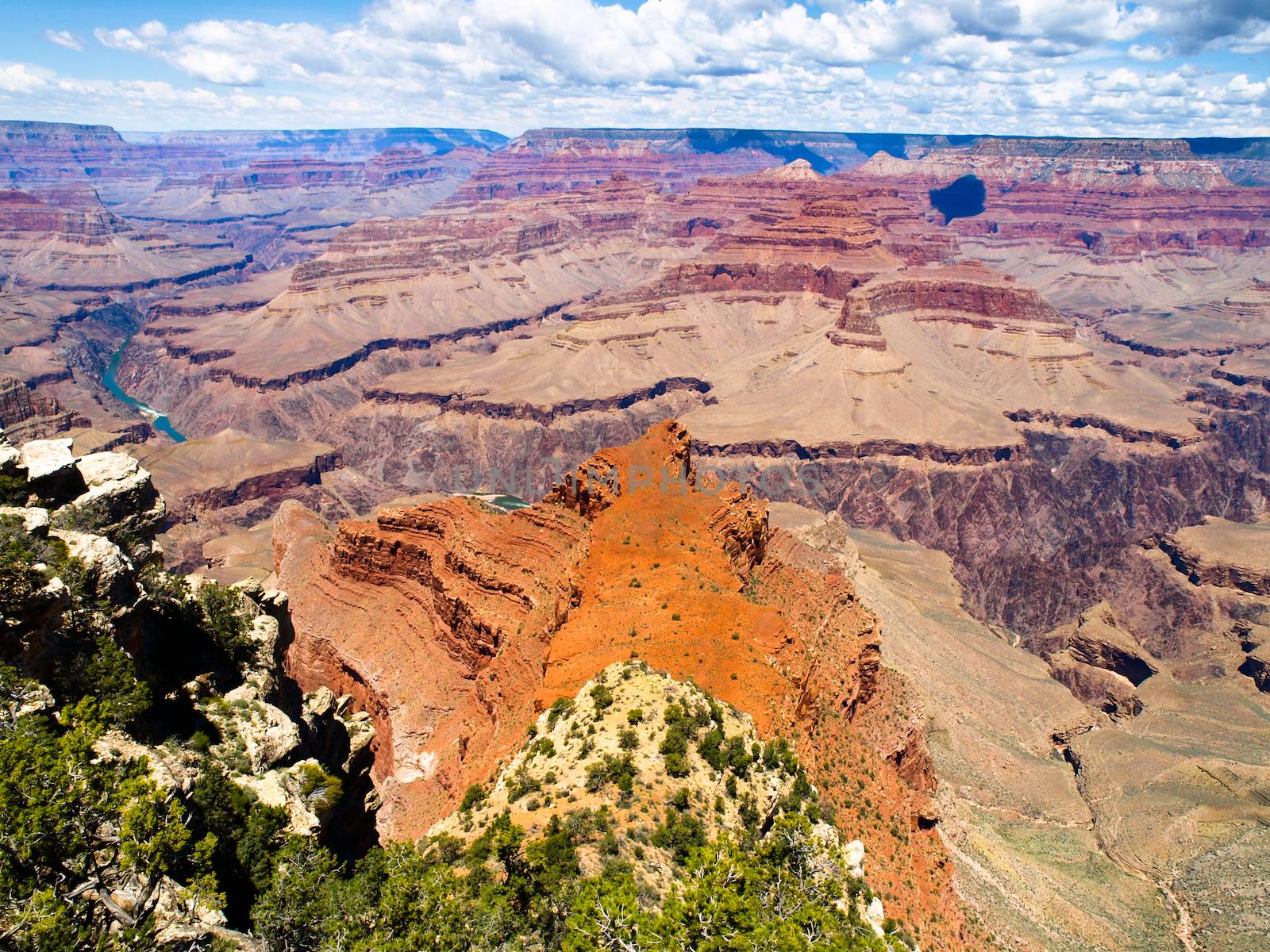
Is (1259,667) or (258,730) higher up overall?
(258,730)

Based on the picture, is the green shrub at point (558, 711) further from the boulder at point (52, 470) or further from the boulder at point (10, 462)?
the boulder at point (10, 462)

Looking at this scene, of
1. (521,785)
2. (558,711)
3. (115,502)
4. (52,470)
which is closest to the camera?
(521,785)

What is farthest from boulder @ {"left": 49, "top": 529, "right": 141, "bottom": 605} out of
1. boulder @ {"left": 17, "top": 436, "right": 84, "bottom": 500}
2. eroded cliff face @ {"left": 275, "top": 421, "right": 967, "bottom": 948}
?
eroded cliff face @ {"left": 275, "top": 421, "right": 967, "bottom": 948}

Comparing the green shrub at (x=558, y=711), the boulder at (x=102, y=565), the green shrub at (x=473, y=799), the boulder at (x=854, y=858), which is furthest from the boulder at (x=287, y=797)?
the boulder at (x=854, y=858)

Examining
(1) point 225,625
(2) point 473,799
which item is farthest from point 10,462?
(2) point 473,799

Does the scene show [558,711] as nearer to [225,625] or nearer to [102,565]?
[225,625]

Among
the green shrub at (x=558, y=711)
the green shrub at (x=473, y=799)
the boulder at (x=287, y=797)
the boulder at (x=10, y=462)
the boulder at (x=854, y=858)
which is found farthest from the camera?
the green shrub at (x=558, y=711)

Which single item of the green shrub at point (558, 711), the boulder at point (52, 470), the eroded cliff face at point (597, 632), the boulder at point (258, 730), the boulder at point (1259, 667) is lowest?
the boulder at point (1259, 667)

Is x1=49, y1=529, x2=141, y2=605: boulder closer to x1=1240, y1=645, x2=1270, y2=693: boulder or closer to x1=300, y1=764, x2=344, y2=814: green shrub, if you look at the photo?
x1=300, y1=764, x2=344, y2=814: green shrub
